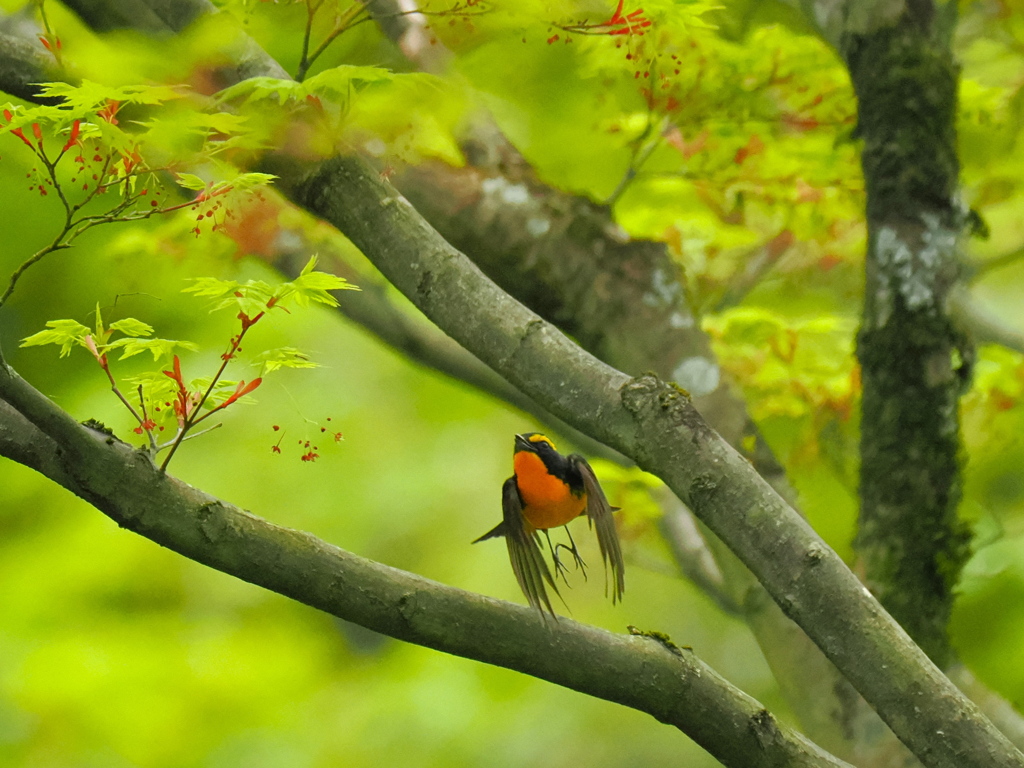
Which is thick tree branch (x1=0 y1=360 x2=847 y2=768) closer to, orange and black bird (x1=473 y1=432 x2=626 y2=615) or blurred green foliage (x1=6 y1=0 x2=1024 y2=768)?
orange and black bird (x1=473 y1=432 x2=626 y2=615)

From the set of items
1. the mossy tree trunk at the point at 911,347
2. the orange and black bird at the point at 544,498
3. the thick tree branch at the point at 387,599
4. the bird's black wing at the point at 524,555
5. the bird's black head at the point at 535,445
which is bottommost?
the thick tree branch at the point at 387,599

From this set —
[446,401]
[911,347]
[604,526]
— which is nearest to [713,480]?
[604,526]

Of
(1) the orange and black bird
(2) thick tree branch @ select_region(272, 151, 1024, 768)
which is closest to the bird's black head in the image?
(1) the orange and black bird

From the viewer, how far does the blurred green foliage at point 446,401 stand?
1925mm

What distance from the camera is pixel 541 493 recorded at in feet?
4.18

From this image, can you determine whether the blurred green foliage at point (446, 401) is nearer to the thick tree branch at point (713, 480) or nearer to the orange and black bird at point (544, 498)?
the thick tree branch at point (713, 480)

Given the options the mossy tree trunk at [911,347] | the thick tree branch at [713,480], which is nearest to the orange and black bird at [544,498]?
the thick tree branch at [713,480]

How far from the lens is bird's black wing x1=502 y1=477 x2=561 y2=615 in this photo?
107cm

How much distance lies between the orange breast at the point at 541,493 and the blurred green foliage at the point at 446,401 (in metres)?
0.52

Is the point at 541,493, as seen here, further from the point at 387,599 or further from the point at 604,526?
the point at 387,599

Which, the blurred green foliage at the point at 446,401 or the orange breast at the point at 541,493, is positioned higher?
the blurred green foliage at the point at 446,401

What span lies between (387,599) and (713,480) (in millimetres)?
395

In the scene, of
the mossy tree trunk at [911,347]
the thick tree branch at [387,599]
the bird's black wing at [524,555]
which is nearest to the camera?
the thick tree branch at [387,599]

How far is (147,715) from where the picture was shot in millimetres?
3252
